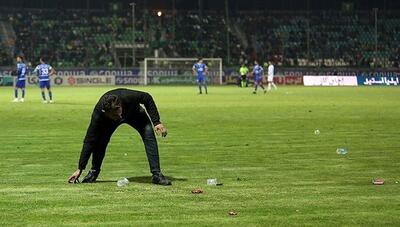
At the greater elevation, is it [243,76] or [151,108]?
[151,108]

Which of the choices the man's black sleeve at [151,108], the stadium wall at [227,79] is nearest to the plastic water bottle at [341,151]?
the man's black sleeve at [151,108]

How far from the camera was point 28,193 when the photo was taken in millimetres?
10703

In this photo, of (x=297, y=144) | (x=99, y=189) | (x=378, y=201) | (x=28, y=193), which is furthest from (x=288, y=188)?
(x=297, y=144)

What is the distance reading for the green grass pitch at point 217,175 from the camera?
9.09 metres

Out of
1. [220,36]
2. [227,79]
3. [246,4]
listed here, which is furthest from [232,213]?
[246,4]

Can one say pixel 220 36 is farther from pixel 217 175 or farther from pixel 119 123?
pixel 119 123

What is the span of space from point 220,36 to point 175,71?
10874mm

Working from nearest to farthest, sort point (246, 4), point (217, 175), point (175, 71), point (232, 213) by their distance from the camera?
1. point (232, 213)
2. point (217, 175)
3. point (175, 71)
4. point (246, 4)

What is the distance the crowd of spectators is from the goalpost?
12.9 feet

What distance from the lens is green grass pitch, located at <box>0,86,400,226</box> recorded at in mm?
9086

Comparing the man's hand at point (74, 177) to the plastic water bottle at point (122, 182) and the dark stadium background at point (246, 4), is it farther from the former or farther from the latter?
the dark stadium background at point (246, 4)

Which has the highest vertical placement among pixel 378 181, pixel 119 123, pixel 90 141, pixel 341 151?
pixel 119 123

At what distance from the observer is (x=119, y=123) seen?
1187cm

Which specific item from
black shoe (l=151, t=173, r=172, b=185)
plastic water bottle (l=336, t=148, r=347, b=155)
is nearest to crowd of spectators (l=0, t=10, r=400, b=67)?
plastic water bottle (l=336, t=148, r=347, b=155)
